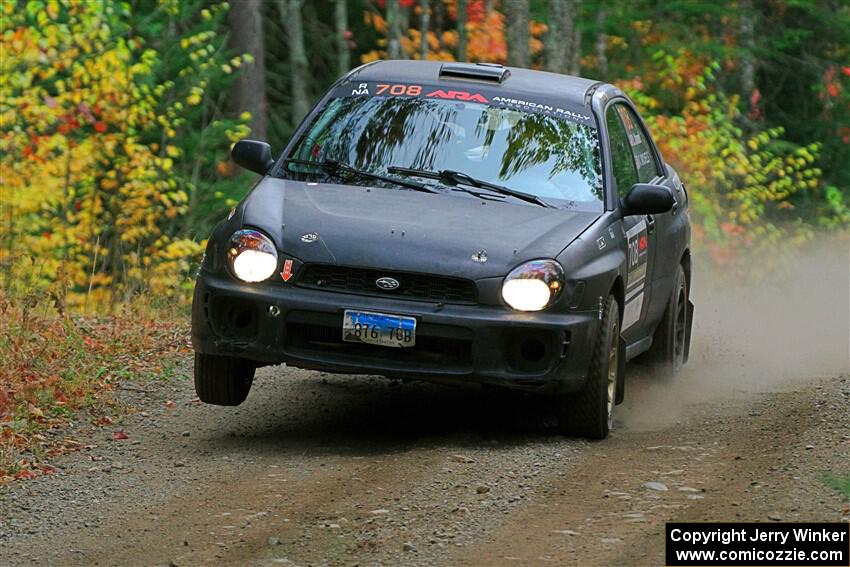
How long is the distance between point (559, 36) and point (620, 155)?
34.7ft

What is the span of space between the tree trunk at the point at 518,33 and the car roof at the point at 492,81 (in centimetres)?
935

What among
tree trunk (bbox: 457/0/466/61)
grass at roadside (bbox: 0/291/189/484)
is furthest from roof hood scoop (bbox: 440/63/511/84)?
tree trunk (bbox: 457/0/466/61)

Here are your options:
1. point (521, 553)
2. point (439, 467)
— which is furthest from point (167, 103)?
point (521, 553)

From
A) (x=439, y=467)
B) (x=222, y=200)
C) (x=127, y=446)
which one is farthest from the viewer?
(x=222, y=200)

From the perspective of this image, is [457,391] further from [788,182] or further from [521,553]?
[788,182]

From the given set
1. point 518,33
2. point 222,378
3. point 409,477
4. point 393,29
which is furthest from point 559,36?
point 409,477

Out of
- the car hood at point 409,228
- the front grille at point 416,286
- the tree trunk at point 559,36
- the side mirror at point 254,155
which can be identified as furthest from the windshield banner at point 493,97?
the tree trunk at point 559,36

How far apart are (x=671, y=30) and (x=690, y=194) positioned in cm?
443

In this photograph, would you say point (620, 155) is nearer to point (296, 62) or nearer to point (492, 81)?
point (492, 81)

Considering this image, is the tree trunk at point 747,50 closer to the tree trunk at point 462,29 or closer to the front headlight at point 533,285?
the tree trunk at point 462,29

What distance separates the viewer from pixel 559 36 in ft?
65.6

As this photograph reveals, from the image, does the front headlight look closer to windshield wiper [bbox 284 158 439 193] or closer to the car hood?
the car hood

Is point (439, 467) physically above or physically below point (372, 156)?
below

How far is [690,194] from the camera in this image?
21.7 metres
